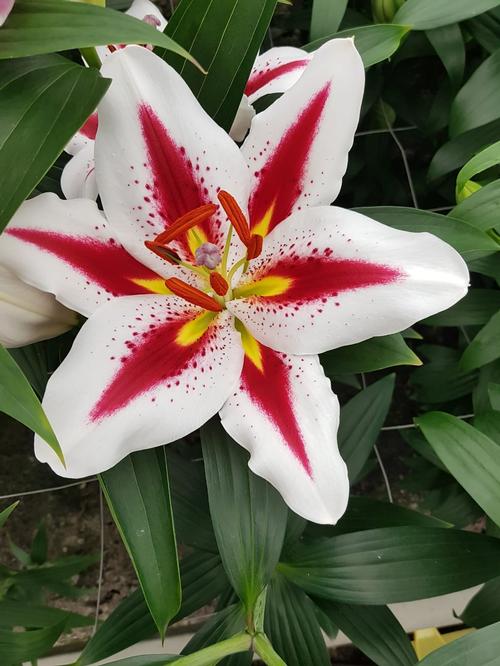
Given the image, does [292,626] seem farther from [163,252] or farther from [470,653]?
[163,252]

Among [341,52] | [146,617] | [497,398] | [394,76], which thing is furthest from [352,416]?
[394,76]

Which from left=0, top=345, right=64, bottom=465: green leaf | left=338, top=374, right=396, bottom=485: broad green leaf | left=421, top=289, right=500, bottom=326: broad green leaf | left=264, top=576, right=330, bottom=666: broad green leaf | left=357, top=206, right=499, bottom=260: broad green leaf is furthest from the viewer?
left=421, top=289, right=500, bottom=326: broad green leaf

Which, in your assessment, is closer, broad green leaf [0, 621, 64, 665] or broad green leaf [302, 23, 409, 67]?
broad green leaf [302, 23, 409, 67]

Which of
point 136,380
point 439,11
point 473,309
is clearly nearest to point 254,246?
point 136,380

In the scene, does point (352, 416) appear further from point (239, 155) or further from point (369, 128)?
point (369, 128)

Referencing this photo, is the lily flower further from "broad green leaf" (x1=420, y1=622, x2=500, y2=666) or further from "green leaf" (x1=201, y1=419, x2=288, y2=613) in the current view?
"broad green leaf" (x1=420, y1=622, x2=500, y2=666)

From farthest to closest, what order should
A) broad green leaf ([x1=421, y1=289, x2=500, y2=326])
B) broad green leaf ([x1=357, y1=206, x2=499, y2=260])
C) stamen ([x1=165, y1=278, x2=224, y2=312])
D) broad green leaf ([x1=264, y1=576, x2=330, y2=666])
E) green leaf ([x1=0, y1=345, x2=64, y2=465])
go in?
broad green leaf ([x1=421, y1=289, x2=500, y2=326]), broad green leaf ([x1=264, y1=576, x2=330, y2=666]), broad green leaf ([x1=357, y1=206, x2=499, y2=260]), stamen ([x1=165, y1=278, x2=224, y2=312]), green leaf ([x1=0, y1=345, x2=64, y2=465])

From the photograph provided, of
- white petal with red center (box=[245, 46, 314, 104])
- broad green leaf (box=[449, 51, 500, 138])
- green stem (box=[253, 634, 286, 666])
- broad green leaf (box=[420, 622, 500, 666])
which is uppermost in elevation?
white petal with red center (box=[245, 46, 314, 104])

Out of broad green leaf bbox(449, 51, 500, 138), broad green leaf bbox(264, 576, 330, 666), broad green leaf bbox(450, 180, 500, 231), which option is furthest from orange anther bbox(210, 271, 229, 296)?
broad green leaf bbox(449, 51, 500, 138)
